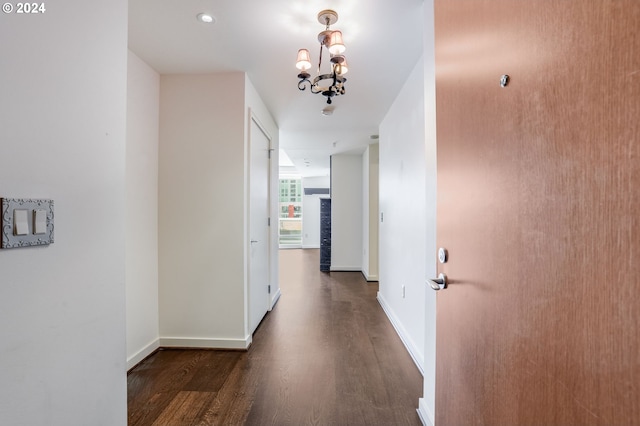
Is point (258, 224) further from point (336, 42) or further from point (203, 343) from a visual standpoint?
point (336, 42)

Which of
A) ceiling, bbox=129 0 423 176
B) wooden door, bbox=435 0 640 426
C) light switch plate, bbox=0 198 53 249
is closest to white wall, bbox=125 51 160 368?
ceiling, bbox=129 0 423 176

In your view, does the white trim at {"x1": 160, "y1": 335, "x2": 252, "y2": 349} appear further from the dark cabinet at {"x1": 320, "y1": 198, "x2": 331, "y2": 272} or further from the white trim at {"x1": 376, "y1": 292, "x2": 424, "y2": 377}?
the dark cabinet at {"x1": 320, "y1": 198, "x2": 331, "y2": 272}

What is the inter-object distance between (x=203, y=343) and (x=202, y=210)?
1.26 meters

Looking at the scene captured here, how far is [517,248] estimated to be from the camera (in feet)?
2.11

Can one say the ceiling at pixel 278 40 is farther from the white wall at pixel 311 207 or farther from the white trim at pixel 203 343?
the white wall at pixel 311 207

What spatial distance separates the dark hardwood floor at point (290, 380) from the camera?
5.73ft

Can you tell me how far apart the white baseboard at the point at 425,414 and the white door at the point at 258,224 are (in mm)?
1686

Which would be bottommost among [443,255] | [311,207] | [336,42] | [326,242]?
[326,242]

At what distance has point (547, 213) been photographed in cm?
56

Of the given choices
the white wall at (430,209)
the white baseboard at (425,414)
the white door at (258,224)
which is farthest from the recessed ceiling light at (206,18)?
the white baseboard at (425,414)

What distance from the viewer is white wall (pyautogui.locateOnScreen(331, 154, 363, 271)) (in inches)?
240

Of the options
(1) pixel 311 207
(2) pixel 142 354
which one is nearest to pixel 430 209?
(2) pixel 142 354

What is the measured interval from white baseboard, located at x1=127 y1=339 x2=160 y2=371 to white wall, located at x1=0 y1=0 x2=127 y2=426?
143cm

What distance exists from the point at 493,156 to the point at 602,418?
0.56 m
